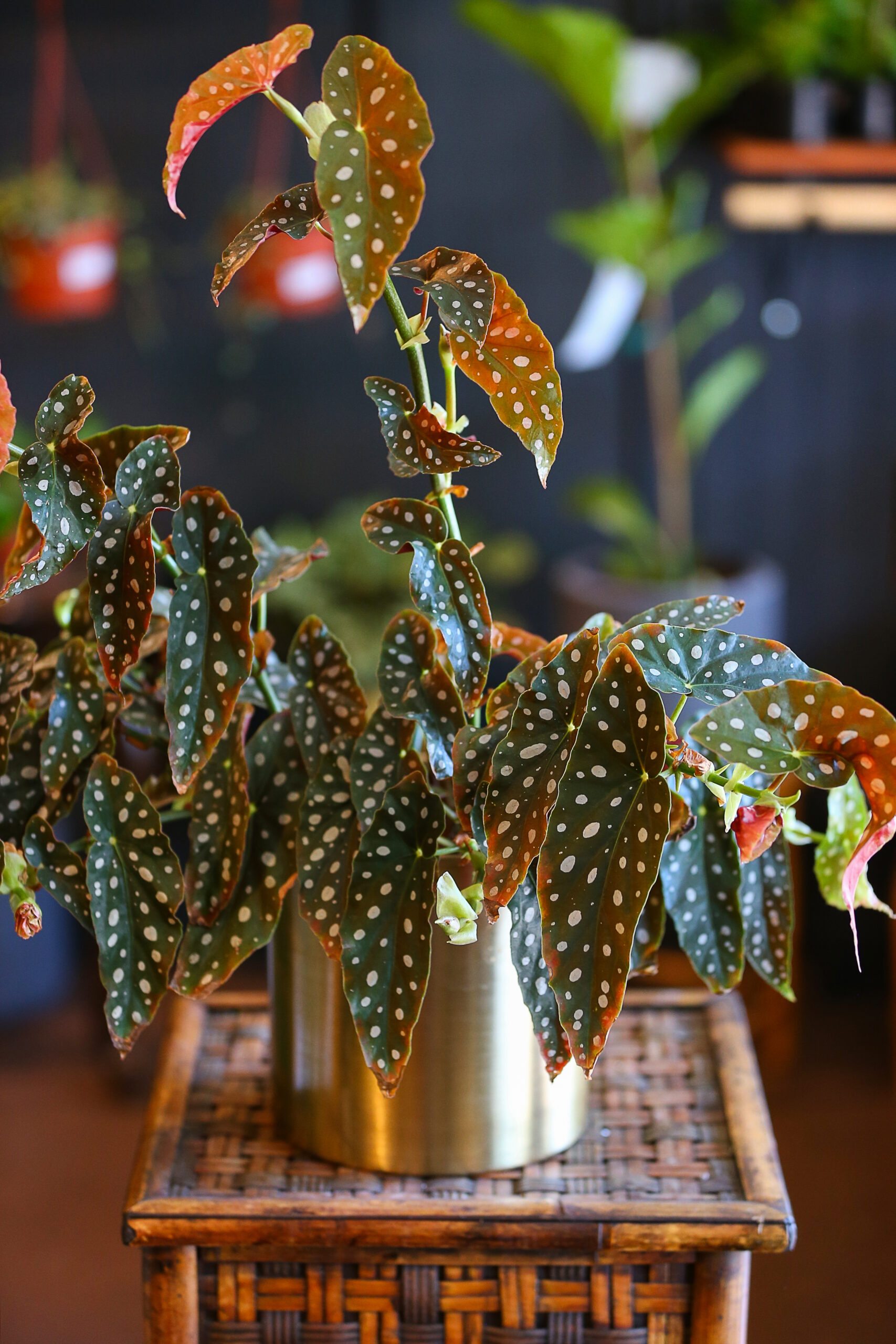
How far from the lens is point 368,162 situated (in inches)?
27.1

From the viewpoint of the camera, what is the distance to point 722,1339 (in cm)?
83

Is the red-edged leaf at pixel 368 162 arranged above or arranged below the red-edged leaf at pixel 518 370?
above

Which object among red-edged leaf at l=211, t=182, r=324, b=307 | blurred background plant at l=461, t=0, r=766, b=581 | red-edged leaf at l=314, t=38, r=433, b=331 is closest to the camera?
red-edged leaf at l=314, t=38, r=433, b=331

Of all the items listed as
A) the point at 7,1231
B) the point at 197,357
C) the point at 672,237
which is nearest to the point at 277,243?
the point at 197,357

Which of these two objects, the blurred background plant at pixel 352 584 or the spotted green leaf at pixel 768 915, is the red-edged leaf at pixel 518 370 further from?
the blurred background plant at pixel 352 584

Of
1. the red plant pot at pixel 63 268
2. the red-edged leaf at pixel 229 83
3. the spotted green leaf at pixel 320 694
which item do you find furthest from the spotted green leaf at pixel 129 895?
the red plant pot at pixel 63 268

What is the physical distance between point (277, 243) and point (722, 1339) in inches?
76.3

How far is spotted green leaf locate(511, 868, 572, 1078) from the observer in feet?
2.53

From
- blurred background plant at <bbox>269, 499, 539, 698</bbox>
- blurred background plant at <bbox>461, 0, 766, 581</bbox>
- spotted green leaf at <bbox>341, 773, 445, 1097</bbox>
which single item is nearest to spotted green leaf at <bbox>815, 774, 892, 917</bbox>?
spotted green leaf at <bbox>341, 773, 445, 1097</bbox>

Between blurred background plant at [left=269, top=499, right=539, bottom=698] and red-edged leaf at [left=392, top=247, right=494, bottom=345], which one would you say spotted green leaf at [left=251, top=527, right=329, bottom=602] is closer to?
red-edged leaf at [left=392, top=247, right=494, bottom=345]

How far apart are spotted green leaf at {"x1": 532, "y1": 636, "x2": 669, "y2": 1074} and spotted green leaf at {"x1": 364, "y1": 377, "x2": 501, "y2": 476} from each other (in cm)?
15

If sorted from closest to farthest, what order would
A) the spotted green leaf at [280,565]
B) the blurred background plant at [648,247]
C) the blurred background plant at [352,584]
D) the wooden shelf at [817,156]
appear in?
the spotted green leaf at [280,565] → the blurred background plant at [648,247] → the wooden shelf at [817,156] → the blurred background plant at [352,584]

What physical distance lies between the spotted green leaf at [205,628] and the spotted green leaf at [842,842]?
344 millimetres

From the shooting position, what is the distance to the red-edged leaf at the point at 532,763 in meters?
0.73
